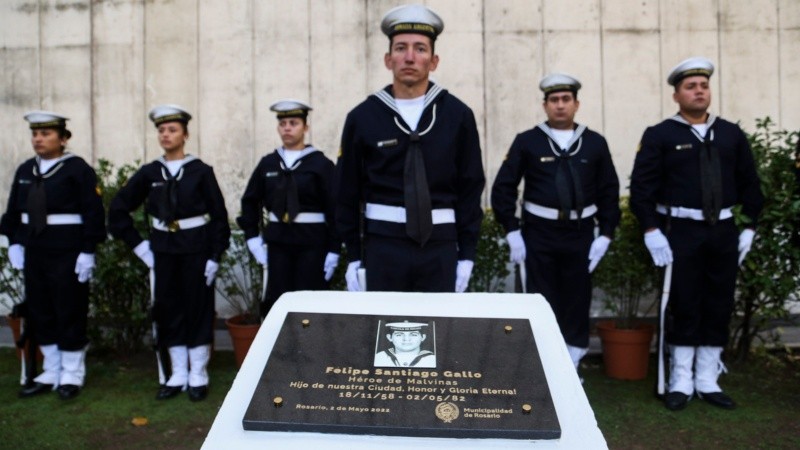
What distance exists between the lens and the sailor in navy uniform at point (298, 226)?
5105 millimetres

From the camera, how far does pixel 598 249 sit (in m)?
4.84

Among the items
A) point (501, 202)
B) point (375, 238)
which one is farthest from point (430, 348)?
point (501, 202)

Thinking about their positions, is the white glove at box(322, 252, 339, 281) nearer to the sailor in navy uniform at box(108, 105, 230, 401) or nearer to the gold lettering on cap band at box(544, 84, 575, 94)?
the sailor in navy uniform at box(108, 105, 230, 401)

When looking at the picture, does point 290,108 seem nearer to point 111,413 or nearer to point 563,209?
point 563,209

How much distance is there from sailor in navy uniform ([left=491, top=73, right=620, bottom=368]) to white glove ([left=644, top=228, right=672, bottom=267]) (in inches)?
12.6

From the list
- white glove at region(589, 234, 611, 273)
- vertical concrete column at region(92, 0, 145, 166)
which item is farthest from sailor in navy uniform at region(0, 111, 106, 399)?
white glove at region(589, 234, 611, 273)

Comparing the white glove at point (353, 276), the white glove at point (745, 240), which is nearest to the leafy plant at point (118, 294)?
the white glove at point (353, 276)

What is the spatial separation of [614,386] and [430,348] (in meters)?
3.38

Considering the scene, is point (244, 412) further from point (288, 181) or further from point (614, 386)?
point (614, 386)

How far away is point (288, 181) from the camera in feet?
16.8

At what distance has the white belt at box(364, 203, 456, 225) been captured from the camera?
3.13 metres

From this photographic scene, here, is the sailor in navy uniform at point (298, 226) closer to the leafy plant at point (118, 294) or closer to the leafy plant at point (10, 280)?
the leafy plant at point (118, 294)

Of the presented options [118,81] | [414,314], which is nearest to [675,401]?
[414,314]

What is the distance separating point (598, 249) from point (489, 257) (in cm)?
95
